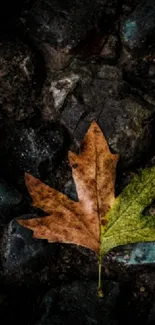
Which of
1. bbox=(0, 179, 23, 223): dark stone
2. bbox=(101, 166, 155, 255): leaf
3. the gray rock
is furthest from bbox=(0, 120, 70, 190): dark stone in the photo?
bbox=(101, 166, 155, 255): leaf

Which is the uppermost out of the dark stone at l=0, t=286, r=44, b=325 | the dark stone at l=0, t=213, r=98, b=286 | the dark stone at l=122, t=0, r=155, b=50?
the dark stone at l=122, t=0, r=155, b=50

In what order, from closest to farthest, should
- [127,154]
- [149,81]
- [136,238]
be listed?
1. [136,238]
2. [127,154]
3. [149,81]

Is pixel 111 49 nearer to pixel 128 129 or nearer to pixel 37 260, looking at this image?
pixel 128 129

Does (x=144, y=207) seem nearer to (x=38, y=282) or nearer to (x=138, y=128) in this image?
(x=138, y=128)

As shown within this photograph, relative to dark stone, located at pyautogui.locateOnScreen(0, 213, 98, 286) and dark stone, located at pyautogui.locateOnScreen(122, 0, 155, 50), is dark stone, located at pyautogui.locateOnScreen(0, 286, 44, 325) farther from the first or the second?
dark stone, located at pyautogui.locateOnScreen(122, 0, 155, 50)

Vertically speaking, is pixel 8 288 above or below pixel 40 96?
below

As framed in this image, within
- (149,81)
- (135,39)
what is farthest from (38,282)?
(135,39)

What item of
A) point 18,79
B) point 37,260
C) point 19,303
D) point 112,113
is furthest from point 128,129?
point 19,303
